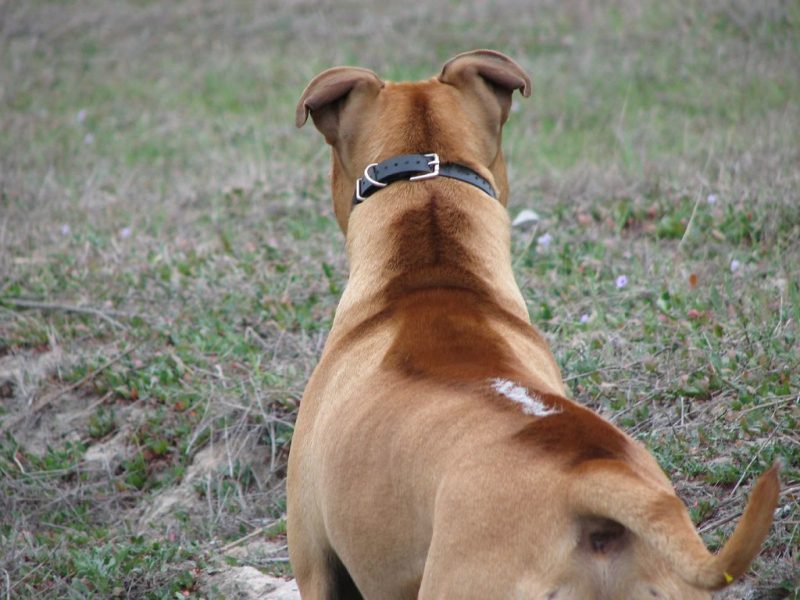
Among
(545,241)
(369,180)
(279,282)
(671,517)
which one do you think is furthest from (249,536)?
(671,517)

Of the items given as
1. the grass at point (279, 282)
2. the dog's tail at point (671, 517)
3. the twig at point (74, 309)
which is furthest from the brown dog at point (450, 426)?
the twig at point (74, 309)

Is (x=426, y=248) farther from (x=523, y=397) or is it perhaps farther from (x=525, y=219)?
(x=525, y=219)

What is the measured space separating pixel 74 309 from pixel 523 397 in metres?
4.14

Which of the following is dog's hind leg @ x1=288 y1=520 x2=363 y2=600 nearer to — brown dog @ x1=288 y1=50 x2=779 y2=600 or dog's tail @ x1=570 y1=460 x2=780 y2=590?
brown dog @ x1=288 y1=50 x2=779 y2=600

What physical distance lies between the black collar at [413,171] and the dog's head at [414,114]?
0.13 feet

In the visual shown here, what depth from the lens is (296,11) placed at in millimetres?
13859

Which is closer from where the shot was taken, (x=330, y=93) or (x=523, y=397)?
(x=523, y=397)

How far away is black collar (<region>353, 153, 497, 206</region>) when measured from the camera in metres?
3.75

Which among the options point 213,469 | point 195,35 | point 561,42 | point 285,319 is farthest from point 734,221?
point 195,35

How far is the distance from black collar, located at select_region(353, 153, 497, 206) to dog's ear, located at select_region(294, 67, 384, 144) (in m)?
0.29

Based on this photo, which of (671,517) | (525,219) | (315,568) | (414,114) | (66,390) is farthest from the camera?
(525,219)

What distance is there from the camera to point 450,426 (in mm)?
2691

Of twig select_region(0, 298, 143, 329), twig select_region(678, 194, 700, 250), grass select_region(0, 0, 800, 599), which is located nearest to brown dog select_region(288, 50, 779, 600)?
grass select_region(0, 0, 800, 599)

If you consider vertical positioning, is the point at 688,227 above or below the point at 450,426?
below
